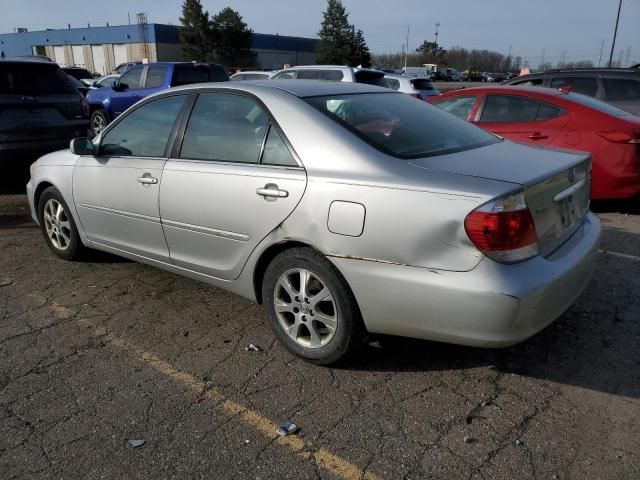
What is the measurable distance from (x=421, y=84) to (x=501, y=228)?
12.8 m

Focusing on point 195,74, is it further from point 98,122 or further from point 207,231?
point 207,231

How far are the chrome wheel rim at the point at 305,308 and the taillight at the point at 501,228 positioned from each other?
34.7 inches

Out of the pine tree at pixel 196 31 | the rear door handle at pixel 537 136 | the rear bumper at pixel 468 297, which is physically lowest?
the rear bumper at pixel 468 297

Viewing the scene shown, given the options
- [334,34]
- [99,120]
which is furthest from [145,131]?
[334,34]

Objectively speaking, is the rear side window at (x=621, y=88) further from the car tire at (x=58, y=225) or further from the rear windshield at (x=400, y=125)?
the car tire at (x=58, y=225)

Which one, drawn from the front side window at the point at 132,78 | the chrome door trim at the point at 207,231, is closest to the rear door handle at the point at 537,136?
the chrome door trim at the point at 207,231

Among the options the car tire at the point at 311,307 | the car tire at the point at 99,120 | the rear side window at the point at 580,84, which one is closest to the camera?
the car tire at the point at 311,307

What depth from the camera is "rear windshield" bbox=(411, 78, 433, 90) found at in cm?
1417

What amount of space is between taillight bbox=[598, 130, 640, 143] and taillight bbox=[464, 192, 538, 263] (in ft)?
13.6

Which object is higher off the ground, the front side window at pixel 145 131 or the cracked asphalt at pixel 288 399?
the front side window at pixel 145 131

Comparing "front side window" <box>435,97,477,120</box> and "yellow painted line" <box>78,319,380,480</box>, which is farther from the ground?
"front side window" <box>435,97,477,120</box>

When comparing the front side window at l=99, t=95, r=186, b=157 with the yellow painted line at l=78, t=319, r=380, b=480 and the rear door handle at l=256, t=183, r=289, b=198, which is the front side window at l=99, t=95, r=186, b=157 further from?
the yellow painted line at l=78, t=319, r=380, b=480

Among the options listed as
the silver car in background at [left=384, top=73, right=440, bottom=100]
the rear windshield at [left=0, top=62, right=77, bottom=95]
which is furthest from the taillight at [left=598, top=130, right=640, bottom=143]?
the silver car in background at [left=384, top=73, right=440, bottom=100]

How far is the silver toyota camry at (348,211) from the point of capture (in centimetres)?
258
